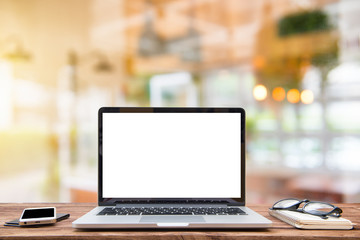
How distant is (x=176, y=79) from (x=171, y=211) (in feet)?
8.99

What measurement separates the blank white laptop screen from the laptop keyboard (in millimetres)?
47

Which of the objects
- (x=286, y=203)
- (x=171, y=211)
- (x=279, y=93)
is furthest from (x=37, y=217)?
(x=279, y=93)

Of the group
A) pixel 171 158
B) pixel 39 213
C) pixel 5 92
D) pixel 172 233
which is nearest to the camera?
pixel 172 233

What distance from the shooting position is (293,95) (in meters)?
3.31

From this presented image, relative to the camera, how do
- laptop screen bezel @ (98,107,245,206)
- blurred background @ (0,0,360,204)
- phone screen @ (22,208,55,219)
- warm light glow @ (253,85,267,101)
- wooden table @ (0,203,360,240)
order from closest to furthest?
wooden table @ (0,203,360,240)
phone screen @ (22,208,55,219)
laptop screen bezel @ (98,107,245,206)
blurred background @ (0,0,360,204)
warm light glow @ (253,85,267,101)

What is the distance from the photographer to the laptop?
891 millimetres

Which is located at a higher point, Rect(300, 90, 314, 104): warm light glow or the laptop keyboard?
Rect(300, 90, 314, 104): warm light glow

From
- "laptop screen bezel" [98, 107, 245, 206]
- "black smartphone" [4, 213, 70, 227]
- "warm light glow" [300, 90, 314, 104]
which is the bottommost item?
"black smartphone" [4, 213, 70, 227]

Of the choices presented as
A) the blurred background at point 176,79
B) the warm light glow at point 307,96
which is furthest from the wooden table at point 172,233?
the warm light glow at point 307,96

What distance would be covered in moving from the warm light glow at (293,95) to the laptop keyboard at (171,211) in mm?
2705

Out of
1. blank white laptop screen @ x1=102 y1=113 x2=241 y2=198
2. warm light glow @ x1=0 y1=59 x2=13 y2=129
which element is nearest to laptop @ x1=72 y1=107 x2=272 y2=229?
blank white laptop screen @ x1=102 y1=113 x2=241 y2=198

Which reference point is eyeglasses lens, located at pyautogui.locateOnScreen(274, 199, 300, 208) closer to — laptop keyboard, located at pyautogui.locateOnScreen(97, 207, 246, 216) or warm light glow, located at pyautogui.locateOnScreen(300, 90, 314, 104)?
laptop keyboard, located at pyautogui.locateOnScreen(97, 207, 246, 216)

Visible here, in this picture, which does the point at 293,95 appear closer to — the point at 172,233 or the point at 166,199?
the point at 166,199

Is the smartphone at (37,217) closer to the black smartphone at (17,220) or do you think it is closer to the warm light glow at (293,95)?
the black smartphone at (17,220)
